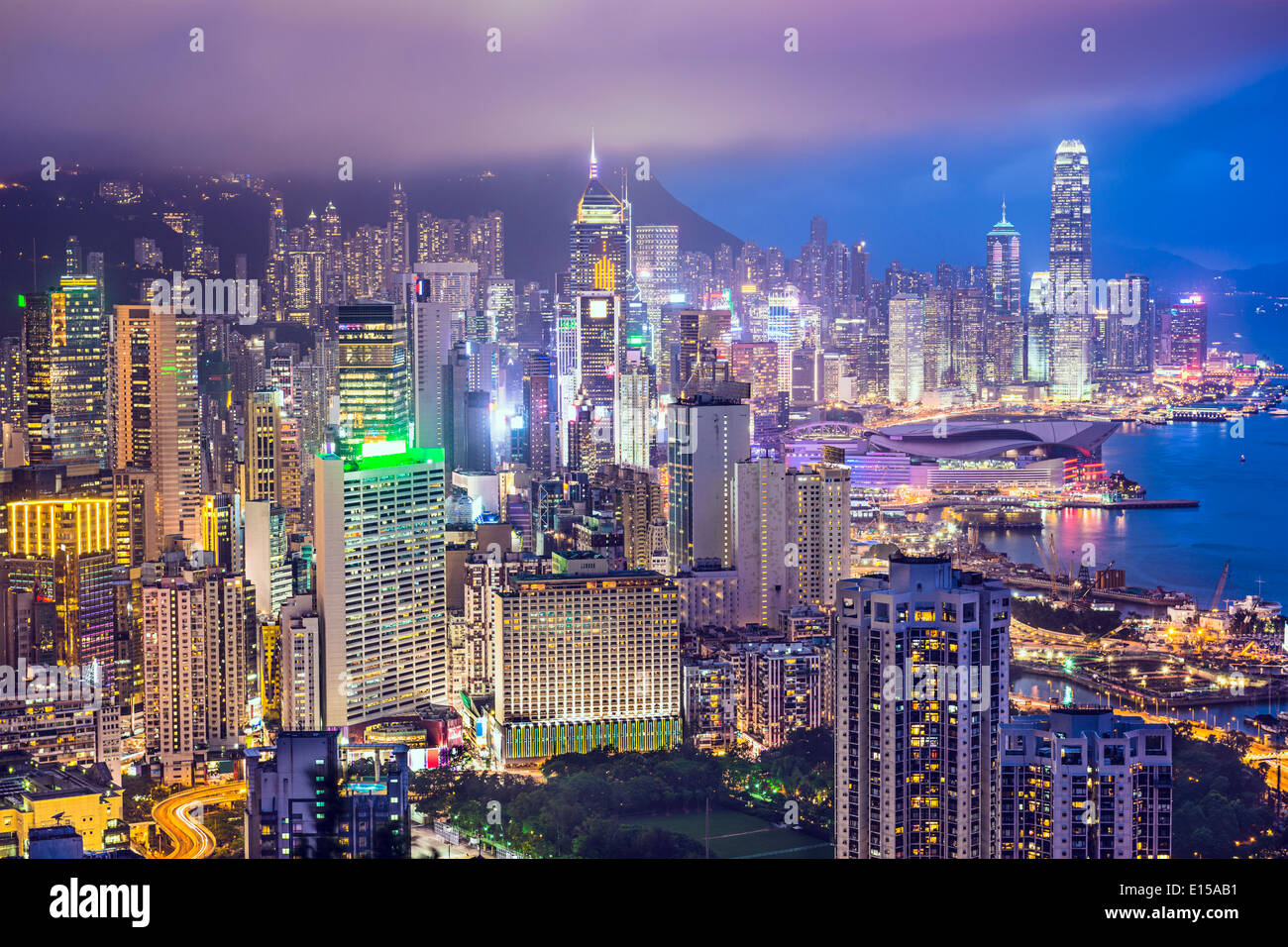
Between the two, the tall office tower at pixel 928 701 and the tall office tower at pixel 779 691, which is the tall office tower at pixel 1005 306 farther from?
the tall office tower at pixel 928 701

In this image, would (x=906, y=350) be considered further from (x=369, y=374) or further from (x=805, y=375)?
(x=369, y=374)

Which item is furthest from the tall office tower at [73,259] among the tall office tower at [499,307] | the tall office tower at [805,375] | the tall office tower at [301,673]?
the tall office tower at [805,375]

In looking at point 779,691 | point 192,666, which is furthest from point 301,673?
point 779,691

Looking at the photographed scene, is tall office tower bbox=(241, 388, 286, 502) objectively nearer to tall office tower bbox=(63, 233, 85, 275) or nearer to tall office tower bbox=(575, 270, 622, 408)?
tall office tower bbox=(63, 233, 85, 275)

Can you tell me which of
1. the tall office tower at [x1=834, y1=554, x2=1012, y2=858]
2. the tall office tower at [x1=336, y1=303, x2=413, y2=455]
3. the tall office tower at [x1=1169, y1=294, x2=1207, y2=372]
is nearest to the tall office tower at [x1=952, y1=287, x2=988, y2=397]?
the tall office tower at [x1=1169, y1=294, x2=1207, y2=372]
